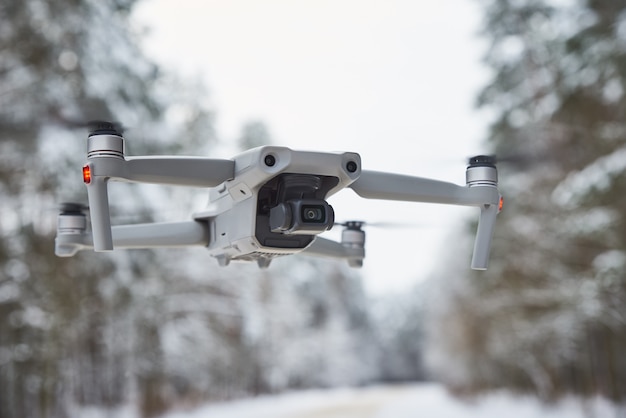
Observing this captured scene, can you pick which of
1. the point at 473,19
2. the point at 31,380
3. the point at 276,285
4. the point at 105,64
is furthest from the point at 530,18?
the point at 276,285

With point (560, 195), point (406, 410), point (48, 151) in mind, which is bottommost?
point (406, 410)

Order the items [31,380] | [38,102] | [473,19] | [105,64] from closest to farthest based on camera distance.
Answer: [38,102], [105,64], [31,380], [473,19]

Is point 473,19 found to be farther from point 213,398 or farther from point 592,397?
point 213,398

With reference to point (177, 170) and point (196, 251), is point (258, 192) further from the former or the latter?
point (196, 251)

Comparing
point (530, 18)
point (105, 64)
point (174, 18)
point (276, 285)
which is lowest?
point (276, 285)

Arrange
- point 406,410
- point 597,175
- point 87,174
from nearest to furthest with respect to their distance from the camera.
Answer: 1. point 87,174
2. point 597,175
3. point 406,410

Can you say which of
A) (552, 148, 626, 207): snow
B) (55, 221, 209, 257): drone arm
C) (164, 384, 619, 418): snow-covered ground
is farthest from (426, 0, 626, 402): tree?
(55, 221, 209, 257): drone arm

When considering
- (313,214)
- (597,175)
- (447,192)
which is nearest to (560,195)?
(597,175)
